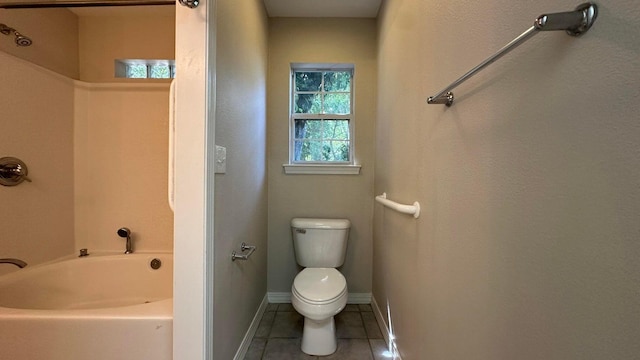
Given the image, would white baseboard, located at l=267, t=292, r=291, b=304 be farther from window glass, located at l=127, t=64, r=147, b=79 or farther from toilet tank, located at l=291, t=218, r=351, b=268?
window glass, located at l=127, t=64, r=147, b=79

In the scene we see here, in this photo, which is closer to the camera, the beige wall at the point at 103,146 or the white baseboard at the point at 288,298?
the beige wall at the point at 103,146

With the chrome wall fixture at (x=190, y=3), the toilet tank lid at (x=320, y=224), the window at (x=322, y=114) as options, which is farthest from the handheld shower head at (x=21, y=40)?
the toilet tank lid at (x=320, y=224)

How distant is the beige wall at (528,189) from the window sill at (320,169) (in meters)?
1.09

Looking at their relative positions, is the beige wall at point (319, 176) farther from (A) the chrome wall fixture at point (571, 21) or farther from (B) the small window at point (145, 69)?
(A) the chrome wall fixture at point (571, 21)

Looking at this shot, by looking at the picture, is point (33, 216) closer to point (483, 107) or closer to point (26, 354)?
point (26, 354)

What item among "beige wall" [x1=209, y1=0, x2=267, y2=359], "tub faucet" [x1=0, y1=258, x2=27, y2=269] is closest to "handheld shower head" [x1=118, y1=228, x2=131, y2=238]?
"tub faucet" [x1=0, y1=258, x2=27, y2=269]

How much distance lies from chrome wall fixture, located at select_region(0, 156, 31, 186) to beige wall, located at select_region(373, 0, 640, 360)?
7.32 ft

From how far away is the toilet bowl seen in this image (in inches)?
61.5

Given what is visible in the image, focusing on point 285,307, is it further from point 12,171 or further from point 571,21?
point 571,21

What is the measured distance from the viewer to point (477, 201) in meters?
0.78

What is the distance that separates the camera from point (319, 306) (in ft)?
5.10

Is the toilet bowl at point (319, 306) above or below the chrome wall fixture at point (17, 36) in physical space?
below

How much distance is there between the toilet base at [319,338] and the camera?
1656 millimetres

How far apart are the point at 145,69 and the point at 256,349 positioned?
7.19 feet
